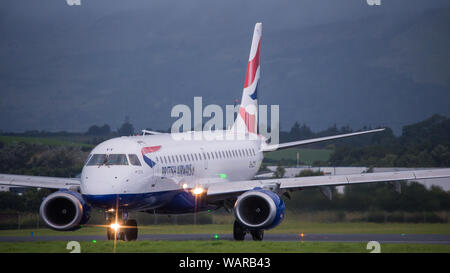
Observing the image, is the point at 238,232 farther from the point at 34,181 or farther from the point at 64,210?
the point at 34,181

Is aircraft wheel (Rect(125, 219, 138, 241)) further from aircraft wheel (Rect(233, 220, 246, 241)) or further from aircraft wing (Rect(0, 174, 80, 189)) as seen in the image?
aircraft wheel (Rect(233, 220, 246, 241))

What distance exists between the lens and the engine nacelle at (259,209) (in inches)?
1208

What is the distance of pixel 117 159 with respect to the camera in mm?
28875

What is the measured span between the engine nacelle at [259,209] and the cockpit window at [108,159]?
4.82 metres

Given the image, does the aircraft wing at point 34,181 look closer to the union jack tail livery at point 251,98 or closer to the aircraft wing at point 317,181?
the aircraft wing at point 317,181

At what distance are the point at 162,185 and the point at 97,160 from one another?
3239 millimetres

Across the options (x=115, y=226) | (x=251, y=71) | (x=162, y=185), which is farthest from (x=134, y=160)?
(x=251, y=71)

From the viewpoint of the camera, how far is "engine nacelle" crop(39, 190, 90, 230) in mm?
30031

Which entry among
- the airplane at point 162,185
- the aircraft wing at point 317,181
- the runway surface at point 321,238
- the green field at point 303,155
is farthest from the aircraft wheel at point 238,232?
the green field at point 303,155

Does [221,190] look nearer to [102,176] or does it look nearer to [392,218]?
[102,176]

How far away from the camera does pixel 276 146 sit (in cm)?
4256

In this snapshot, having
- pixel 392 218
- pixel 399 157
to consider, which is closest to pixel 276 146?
pixel 392 218

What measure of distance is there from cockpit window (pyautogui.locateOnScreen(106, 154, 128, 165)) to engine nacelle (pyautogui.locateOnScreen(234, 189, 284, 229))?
475cm
